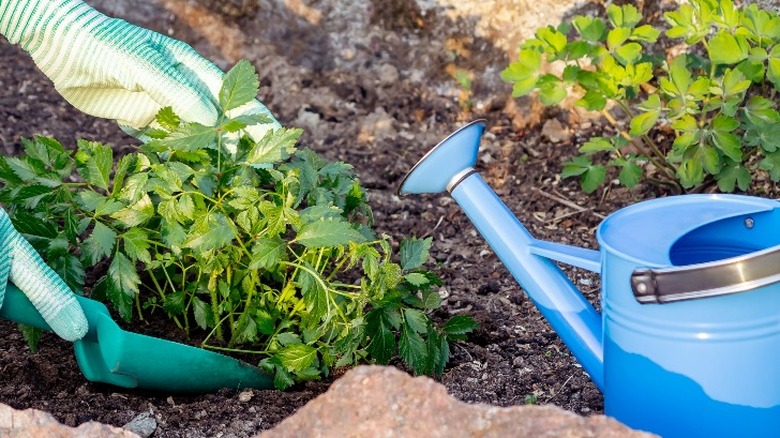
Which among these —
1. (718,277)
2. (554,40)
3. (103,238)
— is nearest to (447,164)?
(718,277)

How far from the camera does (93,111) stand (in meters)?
2.22

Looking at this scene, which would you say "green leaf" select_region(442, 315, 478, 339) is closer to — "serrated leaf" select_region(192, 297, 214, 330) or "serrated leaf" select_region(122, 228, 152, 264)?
"serrated leaf" select_region(192, 297, 214, 330)

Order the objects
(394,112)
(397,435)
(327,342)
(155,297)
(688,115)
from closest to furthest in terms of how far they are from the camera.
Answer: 1. (397,435)
2. (327,342)
3. (155,297)
4. (688,115)
5. (394,112)

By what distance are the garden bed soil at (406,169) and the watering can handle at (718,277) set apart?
54 cm

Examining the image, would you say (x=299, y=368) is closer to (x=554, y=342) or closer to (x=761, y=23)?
(x=554, y=342)

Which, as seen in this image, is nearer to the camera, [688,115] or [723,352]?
[723,352]

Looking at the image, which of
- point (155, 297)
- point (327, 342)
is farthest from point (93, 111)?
point (327, 342)

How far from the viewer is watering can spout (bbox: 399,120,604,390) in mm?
1752

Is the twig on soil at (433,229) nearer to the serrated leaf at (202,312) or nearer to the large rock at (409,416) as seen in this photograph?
the serrated leaf at (202,312)

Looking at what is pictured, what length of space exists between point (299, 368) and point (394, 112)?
146 centimetres

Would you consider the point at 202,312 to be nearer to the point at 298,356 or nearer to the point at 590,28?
the point at 298,356

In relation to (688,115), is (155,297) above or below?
below

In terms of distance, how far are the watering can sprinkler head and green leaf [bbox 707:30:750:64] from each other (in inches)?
29.2

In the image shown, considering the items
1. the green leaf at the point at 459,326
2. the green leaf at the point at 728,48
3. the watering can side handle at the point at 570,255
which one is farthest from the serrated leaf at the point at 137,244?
the green leaf at the point at 728,48
